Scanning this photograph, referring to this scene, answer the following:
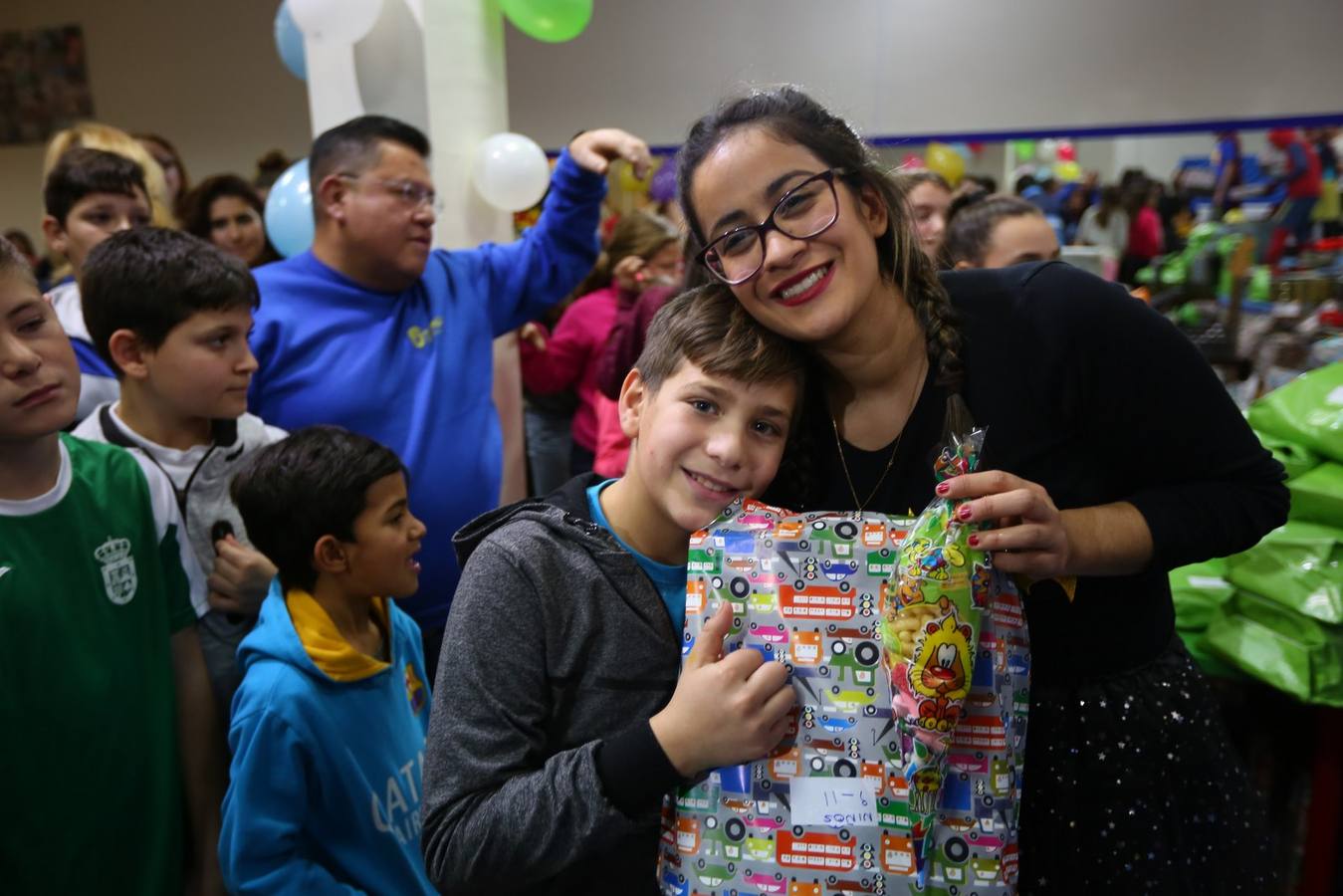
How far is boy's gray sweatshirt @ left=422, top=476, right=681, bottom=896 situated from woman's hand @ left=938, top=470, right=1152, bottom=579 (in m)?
0.36

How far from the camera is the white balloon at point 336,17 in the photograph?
2795 mm

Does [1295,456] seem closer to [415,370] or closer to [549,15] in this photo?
[415,370]

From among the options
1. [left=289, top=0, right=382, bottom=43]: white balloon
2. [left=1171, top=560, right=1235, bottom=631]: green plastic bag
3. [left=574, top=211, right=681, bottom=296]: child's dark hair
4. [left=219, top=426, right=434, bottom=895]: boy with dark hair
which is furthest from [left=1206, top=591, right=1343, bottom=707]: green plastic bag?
[left=289, top=0, right=382, bottom=43]: white balloon

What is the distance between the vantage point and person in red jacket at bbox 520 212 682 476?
3836mm

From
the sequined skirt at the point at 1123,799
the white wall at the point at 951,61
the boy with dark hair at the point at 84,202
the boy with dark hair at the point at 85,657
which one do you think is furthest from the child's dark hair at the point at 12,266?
the white wall at the point at 951,61

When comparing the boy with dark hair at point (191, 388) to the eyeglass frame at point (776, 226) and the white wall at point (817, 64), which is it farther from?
the white wall at point (817, 64)

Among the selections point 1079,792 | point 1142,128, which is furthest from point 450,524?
point 1142,128

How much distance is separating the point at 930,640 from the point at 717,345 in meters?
0.41

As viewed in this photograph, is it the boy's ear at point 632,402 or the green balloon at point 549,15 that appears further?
the green balloon at point 549,15

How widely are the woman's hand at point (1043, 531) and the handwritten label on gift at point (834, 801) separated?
26cm

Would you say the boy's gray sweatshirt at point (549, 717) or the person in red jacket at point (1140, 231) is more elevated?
the person in red jacket at point (1140, 231)

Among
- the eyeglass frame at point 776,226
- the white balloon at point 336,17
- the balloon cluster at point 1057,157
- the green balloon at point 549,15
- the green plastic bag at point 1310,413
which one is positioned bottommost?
the green plastic bag at point 1310,413

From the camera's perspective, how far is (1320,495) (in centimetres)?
197

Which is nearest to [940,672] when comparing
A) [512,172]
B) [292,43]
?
[512,172]
